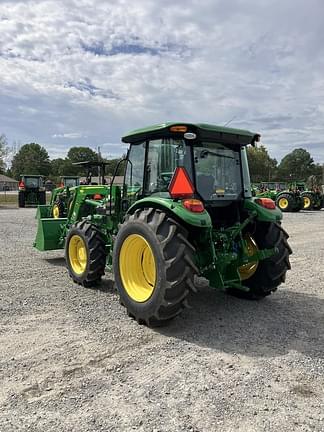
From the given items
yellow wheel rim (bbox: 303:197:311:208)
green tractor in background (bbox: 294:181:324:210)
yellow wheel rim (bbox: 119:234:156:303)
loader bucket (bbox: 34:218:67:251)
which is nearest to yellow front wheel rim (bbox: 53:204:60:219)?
A: loader bucket (bbox: 34:218:67:251)

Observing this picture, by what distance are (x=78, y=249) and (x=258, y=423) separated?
4.36 metres

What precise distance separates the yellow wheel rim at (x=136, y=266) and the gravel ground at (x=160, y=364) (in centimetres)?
Result: 41

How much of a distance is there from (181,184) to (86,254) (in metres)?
2.30

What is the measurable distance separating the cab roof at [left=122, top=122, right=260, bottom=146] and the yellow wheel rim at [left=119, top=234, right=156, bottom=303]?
1332 mm

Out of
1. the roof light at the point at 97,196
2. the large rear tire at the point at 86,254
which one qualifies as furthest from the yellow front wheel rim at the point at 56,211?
the large rear tire at the point at 86,254

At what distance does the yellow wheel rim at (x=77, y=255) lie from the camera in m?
6.43

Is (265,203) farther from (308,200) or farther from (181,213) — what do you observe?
(308,200)

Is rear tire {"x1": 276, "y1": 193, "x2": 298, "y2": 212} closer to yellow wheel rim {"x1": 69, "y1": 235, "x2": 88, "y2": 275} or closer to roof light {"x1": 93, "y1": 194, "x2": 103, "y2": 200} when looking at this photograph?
roof light {"x1": 93, "y1": 194, "x2": 103, "y2": 200}

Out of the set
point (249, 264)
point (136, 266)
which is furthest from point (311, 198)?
point (136, 266)

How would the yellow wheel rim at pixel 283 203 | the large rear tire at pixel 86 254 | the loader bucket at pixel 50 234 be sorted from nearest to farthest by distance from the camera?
the large rear tire at pixel 86 254 → the loader bucket at pixel 50 234 → the yellow wheel rim at pixel 283 203

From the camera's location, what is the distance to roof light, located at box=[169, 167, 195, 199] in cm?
454

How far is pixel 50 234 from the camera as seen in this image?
25.8ft

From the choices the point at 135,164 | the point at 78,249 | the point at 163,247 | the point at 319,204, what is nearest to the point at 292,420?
the point at 163,247

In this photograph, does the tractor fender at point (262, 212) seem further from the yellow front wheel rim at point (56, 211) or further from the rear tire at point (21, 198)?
the rear tire at point (21, 198)
